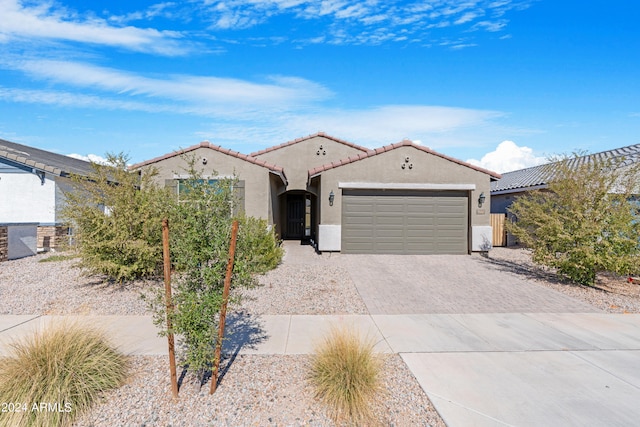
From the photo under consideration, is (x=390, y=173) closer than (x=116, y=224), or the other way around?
(x=116, y=224)

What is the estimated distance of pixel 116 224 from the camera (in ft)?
25.6

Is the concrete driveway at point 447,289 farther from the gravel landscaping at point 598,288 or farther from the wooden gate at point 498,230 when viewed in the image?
the wooden gate at point 498,230

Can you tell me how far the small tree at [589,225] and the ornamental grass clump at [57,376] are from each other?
9864 mm

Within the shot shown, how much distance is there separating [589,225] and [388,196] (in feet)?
21.0

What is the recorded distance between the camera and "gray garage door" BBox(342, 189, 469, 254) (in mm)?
13430

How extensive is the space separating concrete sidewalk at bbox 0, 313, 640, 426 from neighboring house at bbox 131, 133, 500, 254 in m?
6.88

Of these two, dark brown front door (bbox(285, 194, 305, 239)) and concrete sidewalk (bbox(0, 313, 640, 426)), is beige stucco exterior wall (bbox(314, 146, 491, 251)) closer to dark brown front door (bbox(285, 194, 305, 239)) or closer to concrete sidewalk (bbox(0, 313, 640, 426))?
concrete sidewalk (bbox(0, 313, 640, 426))

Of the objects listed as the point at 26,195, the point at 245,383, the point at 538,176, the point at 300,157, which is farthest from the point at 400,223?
the point at 26,195

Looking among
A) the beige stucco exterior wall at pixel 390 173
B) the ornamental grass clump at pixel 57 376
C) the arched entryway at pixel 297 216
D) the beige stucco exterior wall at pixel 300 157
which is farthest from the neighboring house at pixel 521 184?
the ornamental grass clump at pixel 57 376

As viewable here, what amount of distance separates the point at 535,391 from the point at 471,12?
1043 cm

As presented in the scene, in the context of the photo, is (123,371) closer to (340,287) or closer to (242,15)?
(340,287)

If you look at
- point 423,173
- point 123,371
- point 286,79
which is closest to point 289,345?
point 123,371

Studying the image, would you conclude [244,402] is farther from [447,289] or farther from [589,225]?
[589,225]

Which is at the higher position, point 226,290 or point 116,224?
point 116,224
